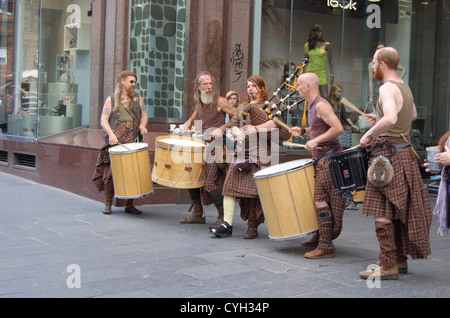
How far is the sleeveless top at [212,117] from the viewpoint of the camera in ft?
25.6

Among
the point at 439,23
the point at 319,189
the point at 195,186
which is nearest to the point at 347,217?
the point at 195,186

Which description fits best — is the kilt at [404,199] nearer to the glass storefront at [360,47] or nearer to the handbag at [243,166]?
the handbag at [243,166]

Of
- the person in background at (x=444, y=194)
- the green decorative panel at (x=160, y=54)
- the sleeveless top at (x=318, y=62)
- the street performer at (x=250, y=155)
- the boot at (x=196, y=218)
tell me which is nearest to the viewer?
the person in background at (x=444, y=194)

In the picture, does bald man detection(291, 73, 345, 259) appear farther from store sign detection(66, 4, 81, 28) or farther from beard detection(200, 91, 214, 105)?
store sign detection(66, 4, 81, 28)

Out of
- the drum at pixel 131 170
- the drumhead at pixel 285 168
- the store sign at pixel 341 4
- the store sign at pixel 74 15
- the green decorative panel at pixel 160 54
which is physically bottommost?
the drum at pixel 131 170

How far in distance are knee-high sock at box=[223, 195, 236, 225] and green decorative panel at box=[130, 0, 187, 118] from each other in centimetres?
422

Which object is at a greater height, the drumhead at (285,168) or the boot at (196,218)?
the drumhead at (285,168)

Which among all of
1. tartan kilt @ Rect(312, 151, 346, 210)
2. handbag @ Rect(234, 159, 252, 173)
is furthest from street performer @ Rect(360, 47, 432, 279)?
handbag @ Rect(234, 159, 252, 173)

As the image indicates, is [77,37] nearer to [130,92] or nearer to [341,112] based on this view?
[130,92]

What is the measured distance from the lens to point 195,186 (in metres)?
7.69

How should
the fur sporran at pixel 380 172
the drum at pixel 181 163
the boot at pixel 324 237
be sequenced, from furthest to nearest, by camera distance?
the drum at pixel 181 163 → the boot at pixel 324 237 → the fur sporran at pixel 380 172

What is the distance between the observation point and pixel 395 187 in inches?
209

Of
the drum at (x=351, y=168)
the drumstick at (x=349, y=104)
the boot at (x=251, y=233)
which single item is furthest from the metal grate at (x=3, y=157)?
the drum at (x=351, y=168)
